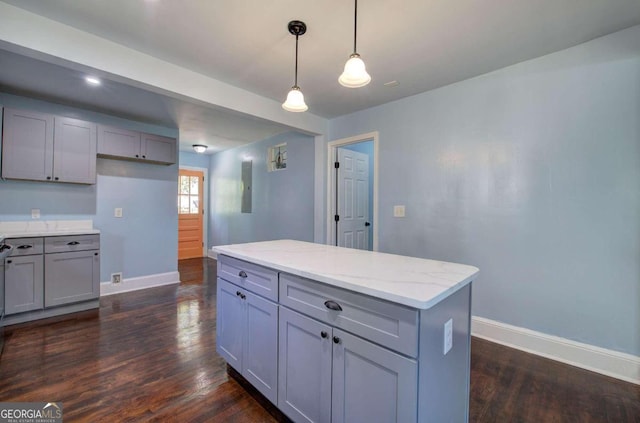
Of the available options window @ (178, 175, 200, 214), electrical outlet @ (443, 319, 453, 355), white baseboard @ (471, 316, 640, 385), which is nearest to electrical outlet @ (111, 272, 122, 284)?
window @ (178, 175, 200, 214)

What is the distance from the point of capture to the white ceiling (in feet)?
5.86

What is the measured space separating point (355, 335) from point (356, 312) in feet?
0.33

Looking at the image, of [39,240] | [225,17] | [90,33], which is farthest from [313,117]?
[39,240]

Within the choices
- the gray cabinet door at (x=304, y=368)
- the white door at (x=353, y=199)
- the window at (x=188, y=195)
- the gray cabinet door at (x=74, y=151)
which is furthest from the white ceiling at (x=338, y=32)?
the window at (x=188, y=195)

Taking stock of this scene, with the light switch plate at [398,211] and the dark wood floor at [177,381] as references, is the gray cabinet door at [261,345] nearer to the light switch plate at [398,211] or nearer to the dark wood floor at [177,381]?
the dark wood floor at [177,381]

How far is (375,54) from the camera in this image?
2.32 m

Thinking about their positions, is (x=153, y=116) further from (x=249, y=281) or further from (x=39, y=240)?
(x=249, y=281)

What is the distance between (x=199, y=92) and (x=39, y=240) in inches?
90.8

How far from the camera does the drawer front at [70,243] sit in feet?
9.70

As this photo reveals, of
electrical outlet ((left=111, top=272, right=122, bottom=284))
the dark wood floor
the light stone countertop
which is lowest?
the dark wood floor

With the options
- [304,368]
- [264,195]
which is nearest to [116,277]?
[264,195]

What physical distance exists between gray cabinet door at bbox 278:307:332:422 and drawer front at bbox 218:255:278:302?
0.16 meters

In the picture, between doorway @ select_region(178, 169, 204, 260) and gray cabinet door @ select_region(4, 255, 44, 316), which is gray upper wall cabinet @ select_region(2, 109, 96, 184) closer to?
gray cabinet door @ select_region(4, 255, 44, 316)

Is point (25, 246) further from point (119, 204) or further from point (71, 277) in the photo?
point (119, 204)
